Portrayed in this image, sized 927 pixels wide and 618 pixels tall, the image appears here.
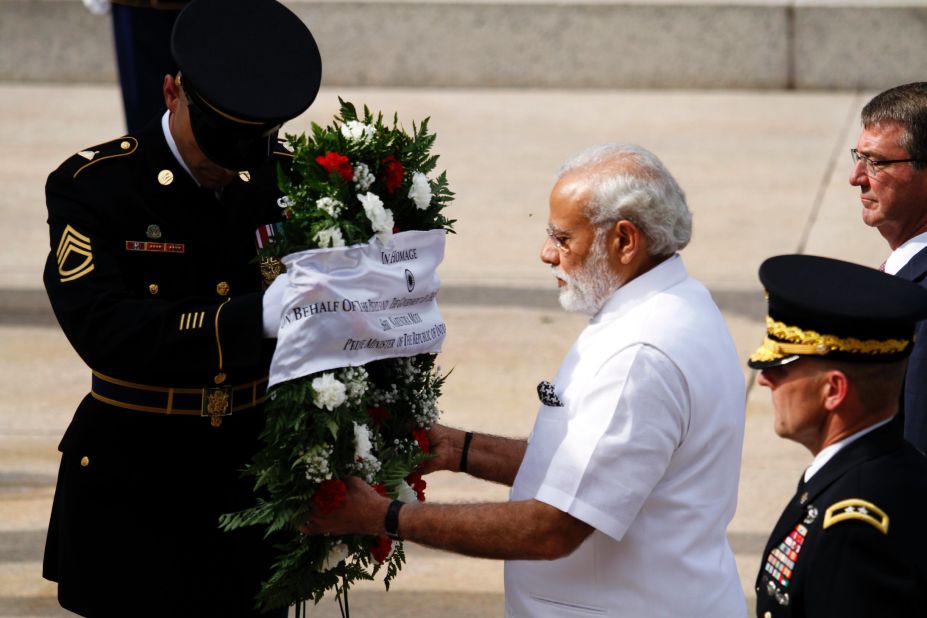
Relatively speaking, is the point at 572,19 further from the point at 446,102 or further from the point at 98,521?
the point at 98,521

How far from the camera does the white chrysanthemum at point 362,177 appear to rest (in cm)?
285

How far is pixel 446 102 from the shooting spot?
11.5 m

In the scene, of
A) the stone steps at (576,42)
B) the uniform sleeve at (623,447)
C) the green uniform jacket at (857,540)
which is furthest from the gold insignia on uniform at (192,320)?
the stone steps at (576,42)

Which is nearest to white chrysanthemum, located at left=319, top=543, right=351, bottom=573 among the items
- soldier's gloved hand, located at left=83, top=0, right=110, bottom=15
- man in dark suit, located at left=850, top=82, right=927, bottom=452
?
man in dark suit, located at left=850, top=82, right=927, bottom=452

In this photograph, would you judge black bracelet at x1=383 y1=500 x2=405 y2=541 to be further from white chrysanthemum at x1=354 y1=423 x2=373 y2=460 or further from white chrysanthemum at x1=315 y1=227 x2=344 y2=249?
white chrysanthemum at x1=315 y1=227 x2=344 y2=249

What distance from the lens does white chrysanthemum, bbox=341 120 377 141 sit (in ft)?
9.45

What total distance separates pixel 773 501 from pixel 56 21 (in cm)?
879

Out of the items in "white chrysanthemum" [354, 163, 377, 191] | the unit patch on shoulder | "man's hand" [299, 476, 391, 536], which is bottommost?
"man's hand" [299, 476, 391, 536]

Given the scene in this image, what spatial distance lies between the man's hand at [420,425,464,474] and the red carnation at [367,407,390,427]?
0.73 feet

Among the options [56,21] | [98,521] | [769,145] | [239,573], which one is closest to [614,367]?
[239,573]

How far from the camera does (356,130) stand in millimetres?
2896

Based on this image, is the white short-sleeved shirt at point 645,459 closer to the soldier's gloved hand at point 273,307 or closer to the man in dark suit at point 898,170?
the soldier's gloved hand at point 273,307

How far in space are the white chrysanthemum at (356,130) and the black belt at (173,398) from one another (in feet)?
2.21

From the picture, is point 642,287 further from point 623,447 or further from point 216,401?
point 216,401
